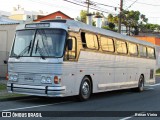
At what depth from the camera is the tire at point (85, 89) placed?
14625mm

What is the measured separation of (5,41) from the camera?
1014 inches

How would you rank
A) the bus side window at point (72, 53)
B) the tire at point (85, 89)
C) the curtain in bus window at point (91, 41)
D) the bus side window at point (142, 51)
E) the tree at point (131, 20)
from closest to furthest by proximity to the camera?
the bus side window at point (72, 53) → the tire at point (85, 89) → the curtain in bus window at point (91, 41) → the bus side window at point (142, 51) → the tree at point (131, 20)

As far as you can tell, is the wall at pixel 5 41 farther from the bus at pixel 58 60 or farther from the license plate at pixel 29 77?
the license plate at pixel 29 77

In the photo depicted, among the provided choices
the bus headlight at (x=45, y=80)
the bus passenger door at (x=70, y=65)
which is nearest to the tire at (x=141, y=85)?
the bus passenger door at (x=70, y=65)

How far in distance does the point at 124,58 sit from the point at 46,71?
22.7 ft

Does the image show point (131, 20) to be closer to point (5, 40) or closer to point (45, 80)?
point (5, 40)

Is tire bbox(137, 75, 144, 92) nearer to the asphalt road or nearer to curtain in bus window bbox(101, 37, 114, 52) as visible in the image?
curtain in bus window bbox(101, 37, 114, 52)

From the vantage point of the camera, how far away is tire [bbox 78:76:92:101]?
48.0 feet

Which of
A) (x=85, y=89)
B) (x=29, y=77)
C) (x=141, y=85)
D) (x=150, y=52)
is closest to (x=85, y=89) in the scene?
(x=85, y=89)

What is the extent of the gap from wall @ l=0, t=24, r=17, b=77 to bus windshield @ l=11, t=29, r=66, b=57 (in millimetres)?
11341

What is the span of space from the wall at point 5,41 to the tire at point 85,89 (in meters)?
11.4

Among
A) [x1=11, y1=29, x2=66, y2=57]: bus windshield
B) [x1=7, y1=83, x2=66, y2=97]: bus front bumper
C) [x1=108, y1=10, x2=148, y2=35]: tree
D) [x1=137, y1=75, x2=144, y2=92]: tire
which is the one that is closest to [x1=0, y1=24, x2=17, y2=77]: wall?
Result: [x1=137, y1=75, x2=144, y2=92]: tire

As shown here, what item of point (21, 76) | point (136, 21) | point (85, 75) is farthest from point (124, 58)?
point (136, 21)

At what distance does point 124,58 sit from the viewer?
19125 millimetres
